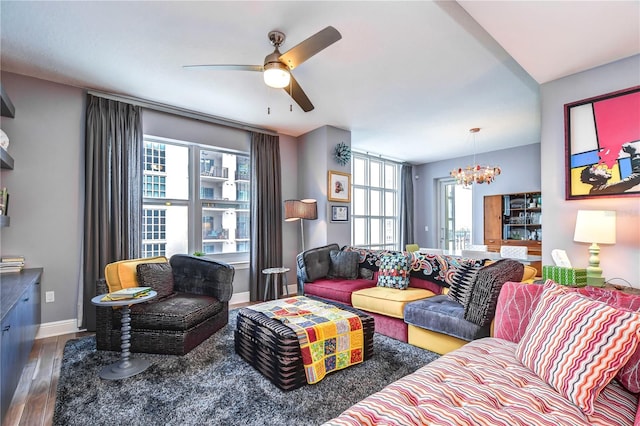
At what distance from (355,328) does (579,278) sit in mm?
1722

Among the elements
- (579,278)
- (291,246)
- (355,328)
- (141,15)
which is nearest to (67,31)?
(141,15)

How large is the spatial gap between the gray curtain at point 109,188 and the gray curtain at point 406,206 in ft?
18.5

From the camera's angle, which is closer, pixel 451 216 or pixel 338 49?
pixel 338 49

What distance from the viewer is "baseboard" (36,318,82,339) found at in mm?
3215

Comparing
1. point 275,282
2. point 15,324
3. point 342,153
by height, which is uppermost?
point 342,153

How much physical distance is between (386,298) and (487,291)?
100 centimetres

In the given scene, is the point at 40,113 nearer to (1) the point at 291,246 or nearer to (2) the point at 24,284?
(2) the point at 24,284

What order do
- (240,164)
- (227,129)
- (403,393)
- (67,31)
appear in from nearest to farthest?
(403,393)
(67,31)
(227,129)
(240,164)

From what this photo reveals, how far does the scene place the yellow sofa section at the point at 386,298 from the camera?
2980 millimetres

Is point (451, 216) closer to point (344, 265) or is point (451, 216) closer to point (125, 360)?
point (344, 265)

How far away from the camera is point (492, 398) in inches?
49.0

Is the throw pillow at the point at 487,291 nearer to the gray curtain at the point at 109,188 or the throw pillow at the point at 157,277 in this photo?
the throw pillow at the point at 157,277

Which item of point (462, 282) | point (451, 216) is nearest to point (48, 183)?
point (462, 282)

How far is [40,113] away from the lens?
3260 millimetres
